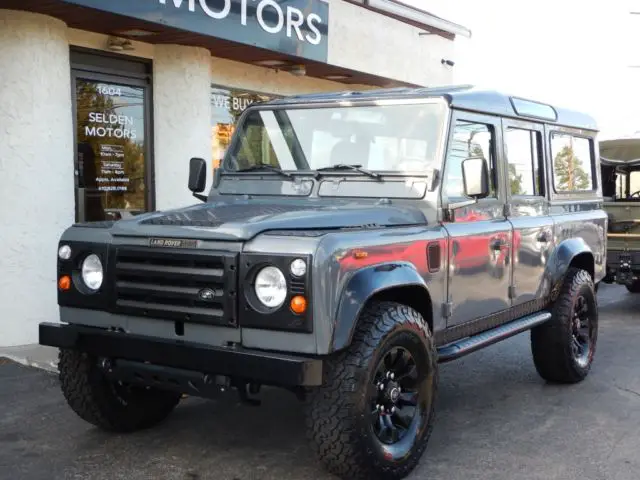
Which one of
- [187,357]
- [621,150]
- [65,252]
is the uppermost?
[621,150]

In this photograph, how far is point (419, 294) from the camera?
13.8ft

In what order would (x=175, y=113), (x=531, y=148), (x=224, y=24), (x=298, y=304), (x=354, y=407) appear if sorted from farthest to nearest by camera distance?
(x=175, y=113)
(x=224, y=24)
(x=531, y=148)
(x=354, y=407)
(x=298, y=304)

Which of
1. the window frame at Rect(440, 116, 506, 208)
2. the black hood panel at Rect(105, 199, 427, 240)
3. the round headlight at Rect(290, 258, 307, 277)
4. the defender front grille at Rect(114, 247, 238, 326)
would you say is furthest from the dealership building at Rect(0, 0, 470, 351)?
the round headlight at Rect(290, 258, 307, 277)

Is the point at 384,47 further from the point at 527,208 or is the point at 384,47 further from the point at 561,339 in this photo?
the point at 561,339

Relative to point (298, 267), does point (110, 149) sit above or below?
above

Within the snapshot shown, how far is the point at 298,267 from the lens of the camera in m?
3.44

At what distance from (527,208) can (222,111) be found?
4905 millimetres

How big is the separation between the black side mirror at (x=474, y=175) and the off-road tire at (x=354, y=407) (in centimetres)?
110

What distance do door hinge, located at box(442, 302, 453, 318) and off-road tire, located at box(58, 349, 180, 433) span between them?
1842mm

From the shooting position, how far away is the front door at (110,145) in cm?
766

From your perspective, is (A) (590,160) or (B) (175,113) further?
(B) (175,113)

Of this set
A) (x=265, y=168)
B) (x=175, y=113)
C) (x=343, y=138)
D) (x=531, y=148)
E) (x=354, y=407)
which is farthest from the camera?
(x=175, y=113)

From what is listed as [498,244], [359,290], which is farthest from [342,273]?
[498,244]

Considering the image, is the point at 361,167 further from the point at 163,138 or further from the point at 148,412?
the point at 163,138
